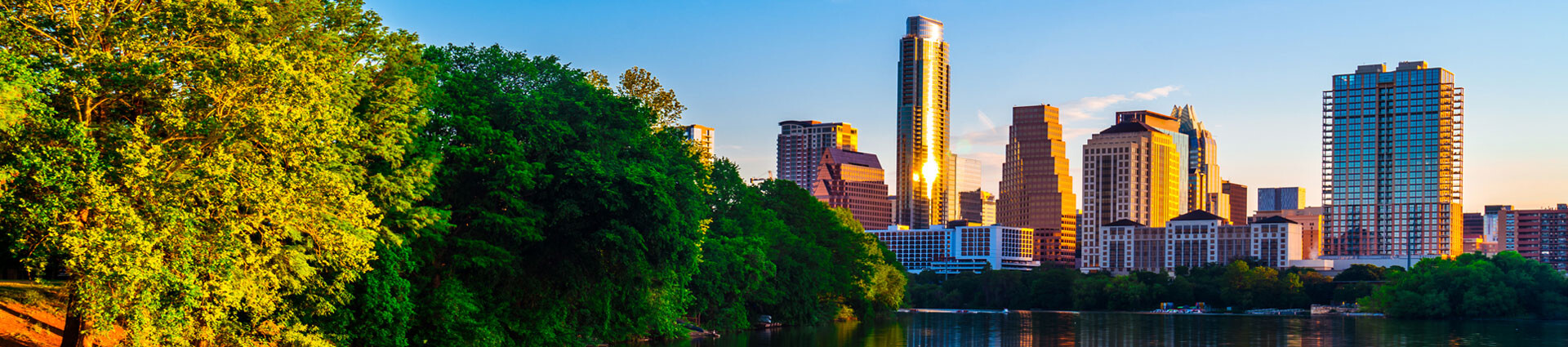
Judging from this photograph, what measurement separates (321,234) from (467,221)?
13.6 m

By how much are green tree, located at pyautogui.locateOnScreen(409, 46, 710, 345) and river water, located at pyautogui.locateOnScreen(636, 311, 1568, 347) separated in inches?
868

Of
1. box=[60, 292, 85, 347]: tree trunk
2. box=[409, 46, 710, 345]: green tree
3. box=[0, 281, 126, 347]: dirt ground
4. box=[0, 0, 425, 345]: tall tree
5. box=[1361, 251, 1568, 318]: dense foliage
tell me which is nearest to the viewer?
box=[0, 0, 425, 345]: tall tree

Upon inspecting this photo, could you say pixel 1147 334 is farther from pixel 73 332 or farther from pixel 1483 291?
pixel 73 332

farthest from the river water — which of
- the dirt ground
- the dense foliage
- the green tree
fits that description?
the dirt ground

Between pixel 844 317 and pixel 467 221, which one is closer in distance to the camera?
pixel 467 221

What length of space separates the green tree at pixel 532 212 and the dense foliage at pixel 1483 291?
130205 mm

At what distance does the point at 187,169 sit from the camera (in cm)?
3331

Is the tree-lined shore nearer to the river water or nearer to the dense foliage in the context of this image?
the river water

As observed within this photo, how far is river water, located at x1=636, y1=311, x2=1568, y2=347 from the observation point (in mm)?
89688

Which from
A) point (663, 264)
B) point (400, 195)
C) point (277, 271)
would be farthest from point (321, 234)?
point (663, 264)

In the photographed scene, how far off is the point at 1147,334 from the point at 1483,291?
70.9 metres

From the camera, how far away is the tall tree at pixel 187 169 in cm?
3095

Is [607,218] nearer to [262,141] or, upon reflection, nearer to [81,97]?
[262,141]

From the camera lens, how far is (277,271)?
1437 inches
